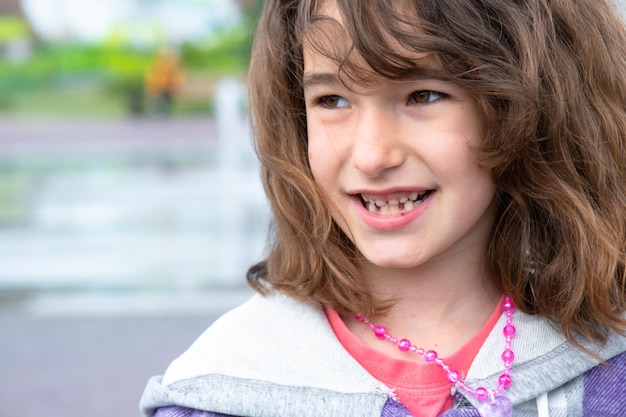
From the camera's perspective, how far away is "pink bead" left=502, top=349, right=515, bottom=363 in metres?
1.80

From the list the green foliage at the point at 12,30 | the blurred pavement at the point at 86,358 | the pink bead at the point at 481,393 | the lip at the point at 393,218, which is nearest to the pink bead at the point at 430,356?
the pink bead at the point at 481,393

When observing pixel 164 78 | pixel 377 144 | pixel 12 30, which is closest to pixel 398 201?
pixel 377 144

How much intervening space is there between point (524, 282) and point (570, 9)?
0.51m

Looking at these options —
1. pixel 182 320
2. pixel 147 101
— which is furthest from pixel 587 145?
pixel 147 101

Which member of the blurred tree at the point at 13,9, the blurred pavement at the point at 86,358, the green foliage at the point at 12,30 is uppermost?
the blurred tree at the point at 13,9

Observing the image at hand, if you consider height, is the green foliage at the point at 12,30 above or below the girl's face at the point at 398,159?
above

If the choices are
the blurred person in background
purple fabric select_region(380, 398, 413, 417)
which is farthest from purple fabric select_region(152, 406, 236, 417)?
the blurred person in background

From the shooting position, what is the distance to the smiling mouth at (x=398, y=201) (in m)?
1.73

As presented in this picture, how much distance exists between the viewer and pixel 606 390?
181cm

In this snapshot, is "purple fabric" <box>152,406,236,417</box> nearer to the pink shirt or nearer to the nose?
the pink shirt

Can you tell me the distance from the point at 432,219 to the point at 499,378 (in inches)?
12.0

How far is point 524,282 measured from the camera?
1913mm

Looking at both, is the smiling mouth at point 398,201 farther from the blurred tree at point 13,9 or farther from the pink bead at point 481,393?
the blurred tree at point 13,9

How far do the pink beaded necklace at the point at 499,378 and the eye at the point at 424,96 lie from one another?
426 mm
